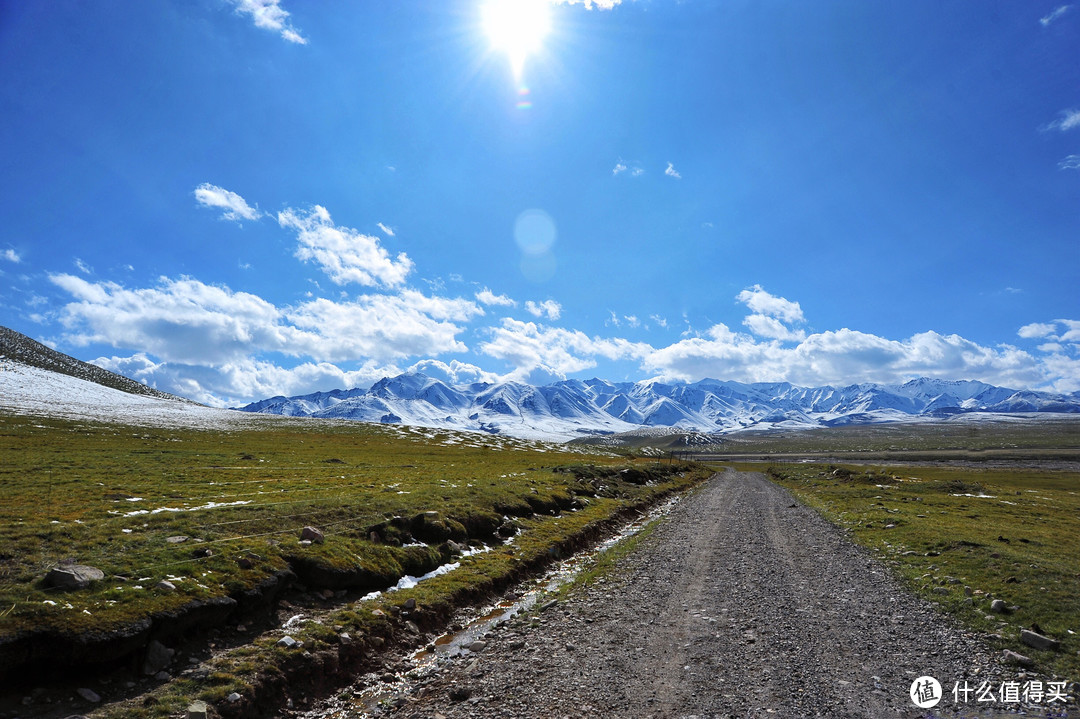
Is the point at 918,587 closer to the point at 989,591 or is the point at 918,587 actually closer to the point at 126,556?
the point at 989,591

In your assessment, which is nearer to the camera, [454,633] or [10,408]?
[454,633]

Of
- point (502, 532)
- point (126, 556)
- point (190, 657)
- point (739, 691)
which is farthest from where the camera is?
point (502, 532)

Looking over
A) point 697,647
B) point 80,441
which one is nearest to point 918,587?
point 697,647

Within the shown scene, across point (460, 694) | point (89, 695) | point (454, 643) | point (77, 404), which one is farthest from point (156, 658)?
point (77, 404)

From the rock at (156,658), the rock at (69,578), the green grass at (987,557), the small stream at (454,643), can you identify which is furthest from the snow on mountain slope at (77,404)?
the green grass at (987,557)

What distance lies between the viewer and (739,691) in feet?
34.0

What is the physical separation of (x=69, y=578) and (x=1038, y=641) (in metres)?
23.8

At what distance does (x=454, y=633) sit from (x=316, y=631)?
4224 millimetres

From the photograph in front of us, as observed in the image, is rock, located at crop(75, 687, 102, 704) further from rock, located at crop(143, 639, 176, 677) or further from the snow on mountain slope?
the snow on mountain slope

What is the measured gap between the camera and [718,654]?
1230cm

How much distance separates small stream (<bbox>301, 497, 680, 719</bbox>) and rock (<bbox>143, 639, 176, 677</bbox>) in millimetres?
3470

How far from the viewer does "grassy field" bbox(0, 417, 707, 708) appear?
11938 millimetres

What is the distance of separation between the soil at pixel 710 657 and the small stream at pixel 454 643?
0.09 m

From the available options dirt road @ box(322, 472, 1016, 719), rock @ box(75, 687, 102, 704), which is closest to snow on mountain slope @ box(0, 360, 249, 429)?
rock @ box(75, 687, 102, 704)
